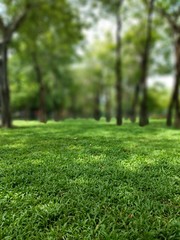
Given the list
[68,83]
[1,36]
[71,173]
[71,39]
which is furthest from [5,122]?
[68,83]

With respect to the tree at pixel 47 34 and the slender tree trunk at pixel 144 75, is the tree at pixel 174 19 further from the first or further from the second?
the tree at pixel 47 34

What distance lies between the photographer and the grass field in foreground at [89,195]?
2570 mm

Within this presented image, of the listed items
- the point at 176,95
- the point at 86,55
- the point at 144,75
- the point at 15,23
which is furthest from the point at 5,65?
the point at 86,55

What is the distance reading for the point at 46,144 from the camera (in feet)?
19.0

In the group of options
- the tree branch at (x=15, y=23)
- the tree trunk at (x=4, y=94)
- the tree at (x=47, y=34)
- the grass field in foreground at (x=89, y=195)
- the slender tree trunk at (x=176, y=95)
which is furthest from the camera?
the tree at (x=47, y=34)

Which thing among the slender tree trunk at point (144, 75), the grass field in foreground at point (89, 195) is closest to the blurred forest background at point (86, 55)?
the slender tree trunk at point (144, 75)

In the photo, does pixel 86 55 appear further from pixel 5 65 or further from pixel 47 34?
→ pixel 5 65

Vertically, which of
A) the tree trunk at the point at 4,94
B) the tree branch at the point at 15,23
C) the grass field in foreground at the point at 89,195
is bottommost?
the grass field in foreground at the point at 89,195

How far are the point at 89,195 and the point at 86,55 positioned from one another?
28.4 m

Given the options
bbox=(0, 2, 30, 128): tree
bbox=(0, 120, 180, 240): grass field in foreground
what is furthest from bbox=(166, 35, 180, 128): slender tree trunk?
bbox=(0, 120, 180, 240): grass field in foreground

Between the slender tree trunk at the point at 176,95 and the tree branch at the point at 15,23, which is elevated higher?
the tree branch at the point at 15,23

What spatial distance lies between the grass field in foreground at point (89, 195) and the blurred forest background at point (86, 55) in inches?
293

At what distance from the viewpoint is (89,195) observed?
10.4 ft

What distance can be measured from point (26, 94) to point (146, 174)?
2735cm
